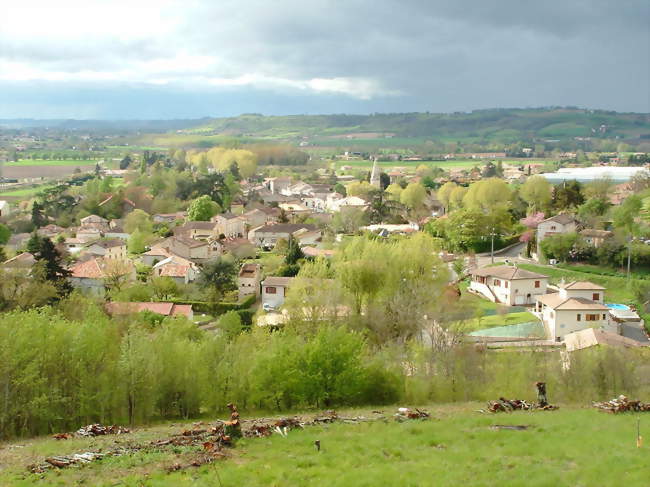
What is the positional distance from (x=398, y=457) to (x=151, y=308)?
22.4 metres

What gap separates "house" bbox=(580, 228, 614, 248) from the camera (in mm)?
43188

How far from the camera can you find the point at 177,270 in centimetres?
4106

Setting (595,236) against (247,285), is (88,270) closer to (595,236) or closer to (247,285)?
(247,285)

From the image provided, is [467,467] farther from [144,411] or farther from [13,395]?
[13,395]

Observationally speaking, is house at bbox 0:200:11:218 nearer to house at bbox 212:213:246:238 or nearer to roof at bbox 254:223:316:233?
house at bbox 212:213:246:238

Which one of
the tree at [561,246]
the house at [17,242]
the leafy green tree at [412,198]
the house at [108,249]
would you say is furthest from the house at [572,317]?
the leafy green tree at [412,198]

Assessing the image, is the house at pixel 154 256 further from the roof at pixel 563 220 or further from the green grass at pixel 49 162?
the green grass at pixel 49 162

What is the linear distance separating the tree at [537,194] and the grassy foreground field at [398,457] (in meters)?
50.7

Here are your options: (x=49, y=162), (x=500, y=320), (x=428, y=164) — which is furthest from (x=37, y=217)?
(x=428, y=164)

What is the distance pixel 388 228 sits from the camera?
57906 mm

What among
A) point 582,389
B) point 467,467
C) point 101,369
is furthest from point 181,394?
point 582,389

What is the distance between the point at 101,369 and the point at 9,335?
7.27 ft

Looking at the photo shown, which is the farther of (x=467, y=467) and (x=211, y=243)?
(x=211, y=243)

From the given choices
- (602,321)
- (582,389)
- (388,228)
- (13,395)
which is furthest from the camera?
(388,228)
